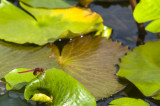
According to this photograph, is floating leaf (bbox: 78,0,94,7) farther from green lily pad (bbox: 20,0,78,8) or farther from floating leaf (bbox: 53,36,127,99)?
floating leaf (bbox: 53,36,127,99)

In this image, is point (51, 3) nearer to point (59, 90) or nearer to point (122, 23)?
point (122, 23)

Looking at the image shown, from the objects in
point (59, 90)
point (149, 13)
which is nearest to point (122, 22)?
point (149, 13)

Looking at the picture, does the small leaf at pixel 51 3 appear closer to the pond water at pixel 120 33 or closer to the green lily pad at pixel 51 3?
the green lily pad at pixel 51 3

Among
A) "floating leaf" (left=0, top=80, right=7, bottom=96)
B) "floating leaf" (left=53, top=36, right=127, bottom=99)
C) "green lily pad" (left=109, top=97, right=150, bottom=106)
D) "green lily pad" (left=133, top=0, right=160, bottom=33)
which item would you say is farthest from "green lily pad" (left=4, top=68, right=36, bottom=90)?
"green lily pad" (left=133, top=0, right=160, bottom=33)

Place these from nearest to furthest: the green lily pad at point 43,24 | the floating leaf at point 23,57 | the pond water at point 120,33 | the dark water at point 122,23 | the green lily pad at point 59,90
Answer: the green lily pad at point 59,90 < the pond water at point 120,33 < the floating leaf at point 23,57 < the green lily pad at point 43,24 < the dark water at point 122,23

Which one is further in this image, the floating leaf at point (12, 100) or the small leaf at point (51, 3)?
the small leaf at point (51, 3)

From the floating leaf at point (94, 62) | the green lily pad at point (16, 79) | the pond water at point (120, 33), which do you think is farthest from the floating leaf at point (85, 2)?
the green lily pad at point (16, 79)
